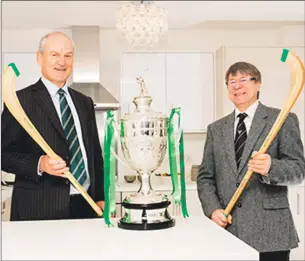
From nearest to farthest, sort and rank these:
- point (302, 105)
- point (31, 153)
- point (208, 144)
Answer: point (31, 153) < point (208, 144) < point (302, 105)

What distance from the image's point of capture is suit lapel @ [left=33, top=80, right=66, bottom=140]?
192cm

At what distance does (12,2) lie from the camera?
3746mm

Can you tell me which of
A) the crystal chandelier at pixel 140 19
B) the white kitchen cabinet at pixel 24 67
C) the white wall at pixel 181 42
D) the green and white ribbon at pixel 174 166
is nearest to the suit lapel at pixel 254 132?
the green and white ribbon at pixel 174 166

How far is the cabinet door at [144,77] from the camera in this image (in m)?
4.38

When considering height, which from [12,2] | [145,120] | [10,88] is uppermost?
[12,2]

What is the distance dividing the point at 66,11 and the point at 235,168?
2481 millimetres

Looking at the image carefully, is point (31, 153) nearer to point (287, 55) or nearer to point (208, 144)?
point (208, 144)

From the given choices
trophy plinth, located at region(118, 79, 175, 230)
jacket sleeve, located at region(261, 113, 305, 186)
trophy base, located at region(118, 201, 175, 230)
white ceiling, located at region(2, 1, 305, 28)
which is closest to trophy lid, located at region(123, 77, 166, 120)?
trophy plinth, located at region(118, 79, 175, 230)

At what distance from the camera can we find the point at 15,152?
1927 mm

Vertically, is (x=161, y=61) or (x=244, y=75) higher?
(x=161, y=61)

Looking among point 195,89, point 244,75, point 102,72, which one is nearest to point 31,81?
point 102,72

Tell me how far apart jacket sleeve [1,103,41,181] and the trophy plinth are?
0.48 m

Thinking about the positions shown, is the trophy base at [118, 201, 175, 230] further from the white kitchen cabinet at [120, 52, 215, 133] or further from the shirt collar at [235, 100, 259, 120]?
the white kitchen cabinet at [120, 52, 215, 133]

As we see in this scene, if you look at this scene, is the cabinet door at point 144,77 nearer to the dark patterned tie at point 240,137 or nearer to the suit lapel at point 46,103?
the dark patterned tie at point 240,137
